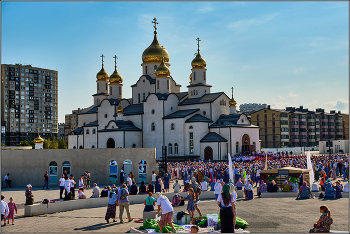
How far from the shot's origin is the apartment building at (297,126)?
276 ft

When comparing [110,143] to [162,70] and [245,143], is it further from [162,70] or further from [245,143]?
[245,143]

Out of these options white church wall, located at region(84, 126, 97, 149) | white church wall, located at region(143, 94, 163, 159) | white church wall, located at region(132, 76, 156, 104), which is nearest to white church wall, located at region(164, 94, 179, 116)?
white church wall, located at region(143, 94, 163, 159)

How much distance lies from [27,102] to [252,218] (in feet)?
294

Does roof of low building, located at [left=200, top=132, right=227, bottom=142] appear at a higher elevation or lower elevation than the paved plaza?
higher

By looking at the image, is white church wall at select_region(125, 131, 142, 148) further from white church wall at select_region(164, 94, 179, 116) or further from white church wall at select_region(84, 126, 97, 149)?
white church wall at select_region(84, 126, 97, 149)

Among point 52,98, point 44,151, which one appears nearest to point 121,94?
point 44,151

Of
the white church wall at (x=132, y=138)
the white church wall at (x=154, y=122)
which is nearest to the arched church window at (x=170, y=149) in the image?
the white church wall at (x=154, y=122)

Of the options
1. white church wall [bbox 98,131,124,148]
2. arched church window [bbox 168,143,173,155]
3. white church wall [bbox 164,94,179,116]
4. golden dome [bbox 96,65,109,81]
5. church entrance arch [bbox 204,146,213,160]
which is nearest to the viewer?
church entrance arch [bbox 204,146,213,160]

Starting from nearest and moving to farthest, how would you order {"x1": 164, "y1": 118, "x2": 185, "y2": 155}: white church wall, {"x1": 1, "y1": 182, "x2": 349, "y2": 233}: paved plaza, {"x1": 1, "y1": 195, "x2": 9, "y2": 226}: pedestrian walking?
{"x1": 1, "y1": 182, "x2": 349, "y2": 233}: paved plaza
{"x1": 1, "y1": 195, "x2": 9, "y2": 226}: pedestrian walking
{"x1": 164, "y1": 118, "x2": 185, "y2": 155}: white church wall

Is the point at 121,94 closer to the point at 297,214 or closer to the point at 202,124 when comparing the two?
the point at 202,124

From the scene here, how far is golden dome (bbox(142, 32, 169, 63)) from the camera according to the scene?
186 feet

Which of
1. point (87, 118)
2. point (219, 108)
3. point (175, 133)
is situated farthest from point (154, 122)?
point (87, 118)

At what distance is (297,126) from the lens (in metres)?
88.2

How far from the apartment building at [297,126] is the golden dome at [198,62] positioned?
114ft
